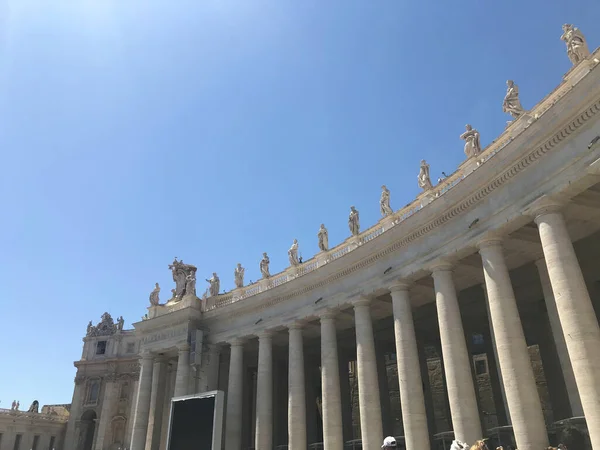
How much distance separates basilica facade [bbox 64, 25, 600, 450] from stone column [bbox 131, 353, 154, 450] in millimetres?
142

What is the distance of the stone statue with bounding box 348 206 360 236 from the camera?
108ft

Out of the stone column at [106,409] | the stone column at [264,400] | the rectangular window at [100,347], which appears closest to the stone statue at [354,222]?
the stone column at [264,400]

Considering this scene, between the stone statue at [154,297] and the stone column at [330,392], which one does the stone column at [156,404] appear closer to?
the stone statue at [154,297]

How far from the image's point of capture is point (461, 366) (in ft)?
75.4

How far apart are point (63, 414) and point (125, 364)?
2291 cm

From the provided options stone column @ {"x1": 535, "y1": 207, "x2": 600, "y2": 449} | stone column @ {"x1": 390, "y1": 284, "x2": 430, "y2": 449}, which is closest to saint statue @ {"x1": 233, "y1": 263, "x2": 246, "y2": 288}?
stone column @ {"x1": 390, "y1": 284, "x2": 430, "y2": 449}

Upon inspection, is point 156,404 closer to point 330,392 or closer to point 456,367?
point 330,392

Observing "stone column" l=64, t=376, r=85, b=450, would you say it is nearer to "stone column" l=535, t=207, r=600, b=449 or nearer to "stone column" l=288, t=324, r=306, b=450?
"stone column" l=288, t=324, r=306, b=450

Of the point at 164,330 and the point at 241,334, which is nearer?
the point at 241,334

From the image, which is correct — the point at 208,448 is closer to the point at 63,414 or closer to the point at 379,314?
the point at 379,314

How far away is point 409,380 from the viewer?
2548cm

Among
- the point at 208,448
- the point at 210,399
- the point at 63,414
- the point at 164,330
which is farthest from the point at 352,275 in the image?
the point at 63,414

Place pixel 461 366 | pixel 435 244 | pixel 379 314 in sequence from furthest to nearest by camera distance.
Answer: pixel 379 314
pixel 435 244
pixel 461 366

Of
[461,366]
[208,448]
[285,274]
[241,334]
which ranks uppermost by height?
[285,274]
